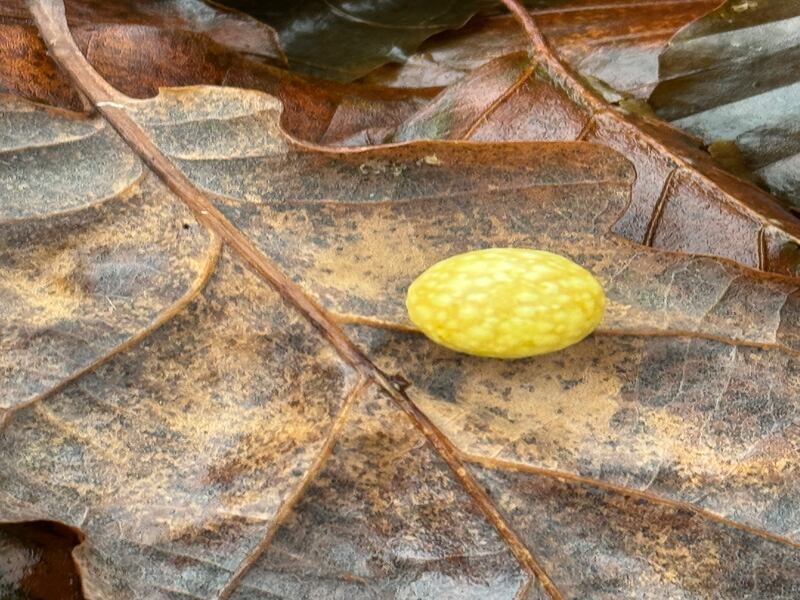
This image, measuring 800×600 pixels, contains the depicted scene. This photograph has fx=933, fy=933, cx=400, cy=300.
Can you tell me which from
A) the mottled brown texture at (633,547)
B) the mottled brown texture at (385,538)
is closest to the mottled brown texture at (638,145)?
the mottled brown texture at (633,547)

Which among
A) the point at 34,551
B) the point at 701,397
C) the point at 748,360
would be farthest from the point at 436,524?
the point at 34,551

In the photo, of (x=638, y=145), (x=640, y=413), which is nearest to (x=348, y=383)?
(x=640, y=413)

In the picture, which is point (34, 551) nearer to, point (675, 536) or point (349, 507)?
point (349, 507)

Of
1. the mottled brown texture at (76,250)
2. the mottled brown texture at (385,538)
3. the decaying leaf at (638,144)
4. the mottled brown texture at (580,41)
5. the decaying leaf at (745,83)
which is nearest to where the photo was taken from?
the mottled brown texture at (385,538)

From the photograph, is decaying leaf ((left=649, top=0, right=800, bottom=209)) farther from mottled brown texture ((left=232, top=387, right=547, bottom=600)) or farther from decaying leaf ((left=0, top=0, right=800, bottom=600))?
mottled brown texture ((left=232, top=387, right=547, bottom=600))

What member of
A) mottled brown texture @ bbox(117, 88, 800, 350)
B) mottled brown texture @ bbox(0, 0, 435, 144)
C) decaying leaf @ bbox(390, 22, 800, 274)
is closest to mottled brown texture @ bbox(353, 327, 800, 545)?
mottled brown texture @ bbox(117, 88, 800, 350)

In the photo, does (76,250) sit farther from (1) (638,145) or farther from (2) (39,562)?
(1) (638,145)

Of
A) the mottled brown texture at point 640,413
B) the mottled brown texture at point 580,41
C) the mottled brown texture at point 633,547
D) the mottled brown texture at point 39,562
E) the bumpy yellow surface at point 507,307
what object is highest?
the mottled brown texture at point 580,41

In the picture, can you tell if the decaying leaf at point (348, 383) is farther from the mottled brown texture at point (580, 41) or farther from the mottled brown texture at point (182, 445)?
the mottled brown texture at point (580, 41)
